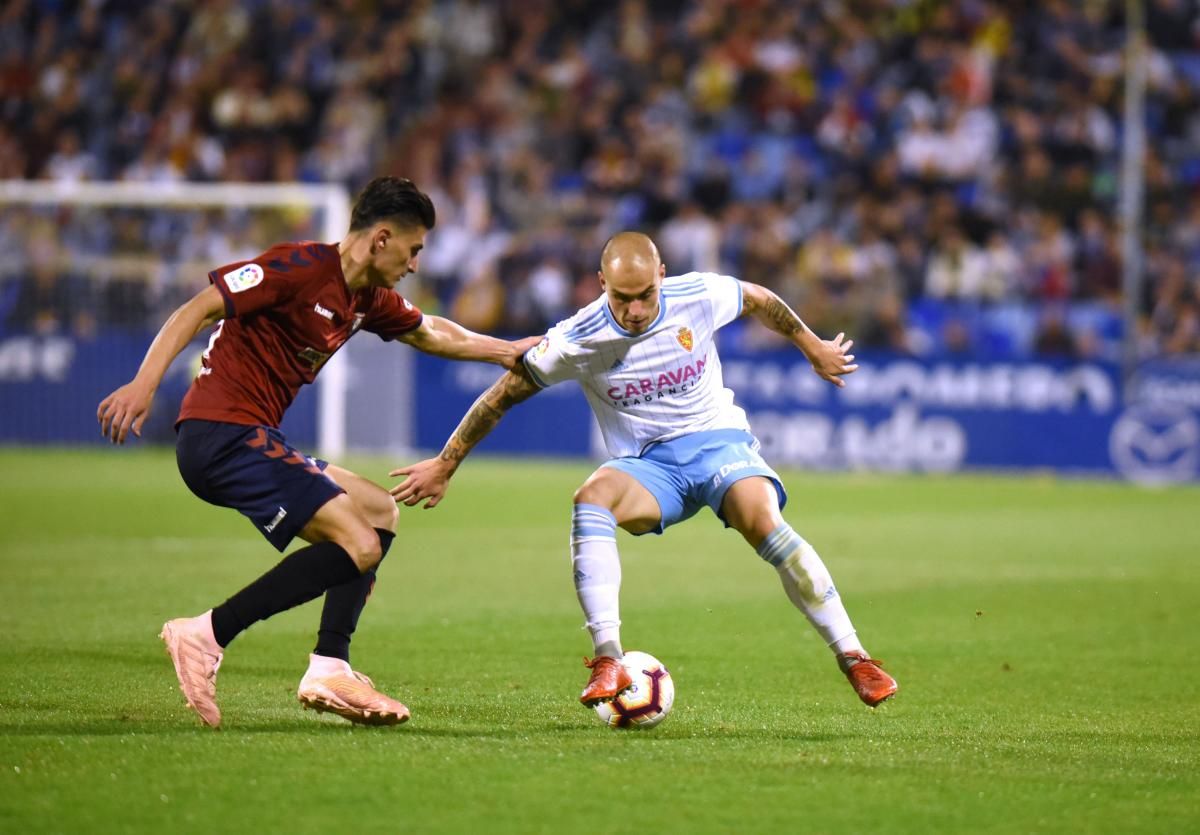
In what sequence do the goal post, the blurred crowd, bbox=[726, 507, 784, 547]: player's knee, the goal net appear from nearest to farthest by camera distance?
bbox=[726, 507, 784, 547]: player's knee
the blurred crowd
the goal post
the goal net

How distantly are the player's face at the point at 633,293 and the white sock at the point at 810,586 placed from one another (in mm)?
966

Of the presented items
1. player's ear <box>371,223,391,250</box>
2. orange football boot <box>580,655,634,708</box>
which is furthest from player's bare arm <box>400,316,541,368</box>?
orange football boot <box>580,655,634,708</box>

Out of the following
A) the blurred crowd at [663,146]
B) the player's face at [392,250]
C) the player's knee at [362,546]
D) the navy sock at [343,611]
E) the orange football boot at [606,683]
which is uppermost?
the blurred crowd at [663,146]

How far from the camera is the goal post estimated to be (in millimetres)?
22906

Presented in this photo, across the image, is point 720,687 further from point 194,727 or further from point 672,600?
point 672,600

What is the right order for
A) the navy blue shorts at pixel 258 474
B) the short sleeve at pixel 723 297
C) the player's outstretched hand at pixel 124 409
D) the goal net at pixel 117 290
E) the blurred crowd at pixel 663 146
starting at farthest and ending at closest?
the goal net at pixel 117 290 → the blurred crowd at pixel 663 146 → the short sleeve at pixel 723 297 → the navy blue shorts at pixel 258 474 → the player's outstretched hand at pixel 124 409

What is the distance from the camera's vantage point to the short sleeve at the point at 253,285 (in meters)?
6.29

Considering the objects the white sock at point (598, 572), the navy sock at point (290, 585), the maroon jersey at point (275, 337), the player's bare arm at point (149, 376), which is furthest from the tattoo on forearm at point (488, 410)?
the player's bare arm at point (149, 376)

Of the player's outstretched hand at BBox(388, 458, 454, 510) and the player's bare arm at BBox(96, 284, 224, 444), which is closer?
the player's bare arm at BBox(96, 284, 224, 444)

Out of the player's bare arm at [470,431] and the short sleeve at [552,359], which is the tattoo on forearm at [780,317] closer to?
the short sleeve at [552,359]

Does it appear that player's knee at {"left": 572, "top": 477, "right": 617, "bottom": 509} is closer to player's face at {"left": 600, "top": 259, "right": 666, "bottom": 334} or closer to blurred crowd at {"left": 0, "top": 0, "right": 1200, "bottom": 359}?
player's face at {"left": 600, "top": 259, "right": 666, "bottom": 334}

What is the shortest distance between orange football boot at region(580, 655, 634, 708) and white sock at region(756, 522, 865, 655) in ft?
2.57

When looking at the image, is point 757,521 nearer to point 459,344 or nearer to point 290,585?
point 459,344

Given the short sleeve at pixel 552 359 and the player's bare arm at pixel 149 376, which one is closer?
the player's bare arm at pixel 149 376
